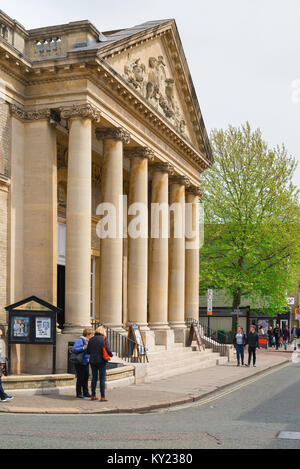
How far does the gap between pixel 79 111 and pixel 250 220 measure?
20.9 meters

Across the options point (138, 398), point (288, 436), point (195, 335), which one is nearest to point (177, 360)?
point (195, 335)

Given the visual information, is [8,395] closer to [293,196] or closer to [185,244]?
[185,244]

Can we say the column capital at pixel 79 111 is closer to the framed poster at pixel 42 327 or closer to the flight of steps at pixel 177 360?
the framed poster at pixel 42 327

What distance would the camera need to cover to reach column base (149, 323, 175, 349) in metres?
26.3

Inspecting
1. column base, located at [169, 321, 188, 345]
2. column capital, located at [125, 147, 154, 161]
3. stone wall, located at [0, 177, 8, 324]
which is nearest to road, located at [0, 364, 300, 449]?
stone wall, located at [0, 177, 8, 324]

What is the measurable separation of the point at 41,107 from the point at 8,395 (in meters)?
9.83

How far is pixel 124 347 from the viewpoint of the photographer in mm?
20906

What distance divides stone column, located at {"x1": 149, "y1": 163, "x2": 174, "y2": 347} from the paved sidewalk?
522 centimetres

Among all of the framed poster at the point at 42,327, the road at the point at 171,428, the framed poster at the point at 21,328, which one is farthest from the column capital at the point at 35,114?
the road at the point at 171,428

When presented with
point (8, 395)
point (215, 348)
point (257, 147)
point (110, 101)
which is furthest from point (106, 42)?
point (257, 147)

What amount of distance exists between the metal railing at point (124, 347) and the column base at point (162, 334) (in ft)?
17.0

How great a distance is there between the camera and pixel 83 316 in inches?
752

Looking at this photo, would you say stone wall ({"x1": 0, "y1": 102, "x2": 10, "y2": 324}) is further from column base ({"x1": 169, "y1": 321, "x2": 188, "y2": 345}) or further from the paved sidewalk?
column base ({"x1": 169, "y1": 321, "x2": 188, "y2": 345})

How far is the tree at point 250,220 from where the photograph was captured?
3800cm
